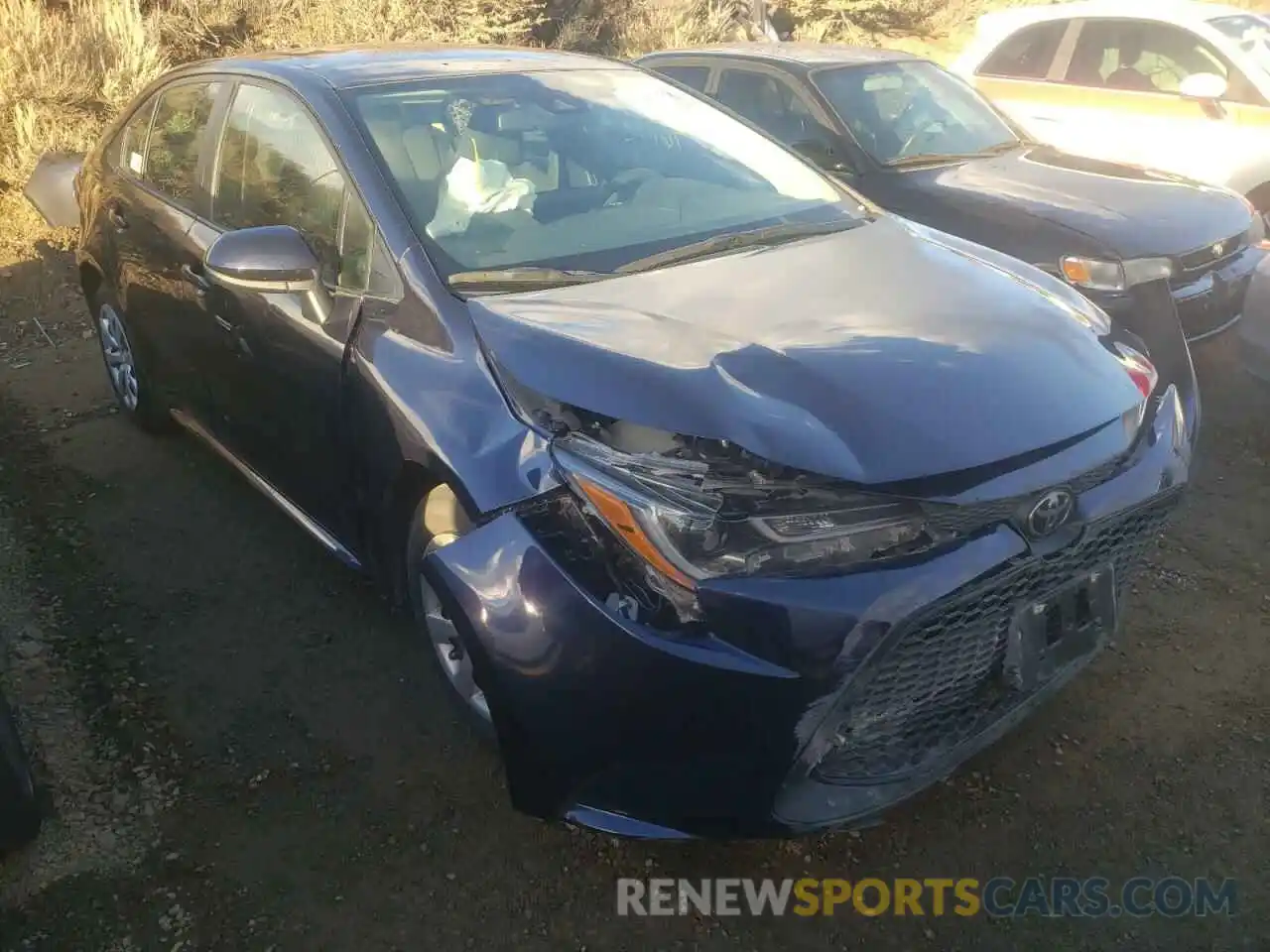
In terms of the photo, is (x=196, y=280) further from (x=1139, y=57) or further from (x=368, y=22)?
(x=368, y=22)

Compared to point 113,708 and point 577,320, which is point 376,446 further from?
point 113,708

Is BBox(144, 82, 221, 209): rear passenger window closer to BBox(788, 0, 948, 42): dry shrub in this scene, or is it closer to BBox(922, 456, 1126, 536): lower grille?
BBox(922, 456, 1126, 536): lower grille

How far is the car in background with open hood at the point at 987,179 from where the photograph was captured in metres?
4.63

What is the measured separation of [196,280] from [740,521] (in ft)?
8.01

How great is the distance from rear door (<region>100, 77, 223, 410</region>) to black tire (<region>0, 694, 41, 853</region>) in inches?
62.0

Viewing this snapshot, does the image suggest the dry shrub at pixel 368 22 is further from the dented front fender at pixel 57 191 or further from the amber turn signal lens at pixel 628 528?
the amber turn signal lens at pixel 628 528

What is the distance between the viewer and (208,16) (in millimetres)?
10117

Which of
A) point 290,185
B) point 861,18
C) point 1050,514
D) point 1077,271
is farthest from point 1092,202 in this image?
point 861,18

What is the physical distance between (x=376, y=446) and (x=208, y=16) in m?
9.32

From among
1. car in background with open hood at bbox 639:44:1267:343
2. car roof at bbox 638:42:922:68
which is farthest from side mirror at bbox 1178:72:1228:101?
car roof at bbox 638:42:922:68

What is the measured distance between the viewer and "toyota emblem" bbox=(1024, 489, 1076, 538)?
6.76 ft

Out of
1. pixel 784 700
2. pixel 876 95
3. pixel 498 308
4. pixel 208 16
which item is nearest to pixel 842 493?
pixel 784 700

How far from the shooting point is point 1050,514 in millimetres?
2080

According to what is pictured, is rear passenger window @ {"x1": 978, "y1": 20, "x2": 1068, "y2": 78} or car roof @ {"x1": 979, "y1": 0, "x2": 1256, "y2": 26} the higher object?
car roof @ {"x1": 979, "y1": 0, "x2": 1256, "y2": 26}
